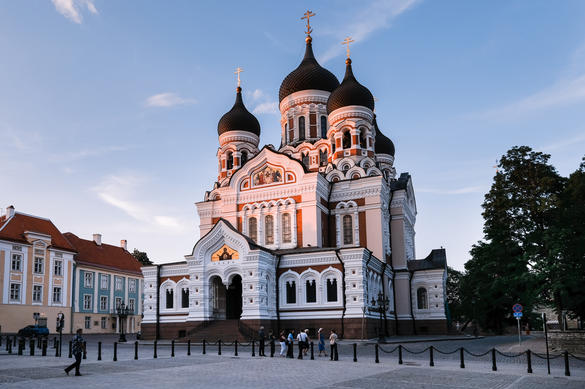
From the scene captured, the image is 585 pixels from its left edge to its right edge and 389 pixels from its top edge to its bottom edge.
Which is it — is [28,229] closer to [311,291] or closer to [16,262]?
[16,262]

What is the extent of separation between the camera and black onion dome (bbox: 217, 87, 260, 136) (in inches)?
1903

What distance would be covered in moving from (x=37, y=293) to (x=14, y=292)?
228 cm

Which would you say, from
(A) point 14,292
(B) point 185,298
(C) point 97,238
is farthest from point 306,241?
(C) point 97,238

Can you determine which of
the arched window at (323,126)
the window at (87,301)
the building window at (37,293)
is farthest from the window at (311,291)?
the window at (87,301)

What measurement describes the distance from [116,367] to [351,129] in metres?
29.4

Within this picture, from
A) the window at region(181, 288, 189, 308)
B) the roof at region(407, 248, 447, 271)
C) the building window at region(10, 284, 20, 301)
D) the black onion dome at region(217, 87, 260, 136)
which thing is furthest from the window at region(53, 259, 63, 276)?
the roof at region(407, 248, 447, 271)

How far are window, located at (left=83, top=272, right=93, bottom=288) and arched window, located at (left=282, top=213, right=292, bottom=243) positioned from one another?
24.1 metres

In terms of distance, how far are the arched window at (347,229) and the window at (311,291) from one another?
7.06 metres

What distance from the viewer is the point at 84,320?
5141cm

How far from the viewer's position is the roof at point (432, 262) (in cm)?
4284

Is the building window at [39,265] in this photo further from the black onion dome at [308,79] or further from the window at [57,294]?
the black onion dome at [308,79]

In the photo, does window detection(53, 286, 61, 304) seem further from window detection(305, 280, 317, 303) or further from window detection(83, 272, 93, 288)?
window detection(305, 280, 317, 303)

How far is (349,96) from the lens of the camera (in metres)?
43.2

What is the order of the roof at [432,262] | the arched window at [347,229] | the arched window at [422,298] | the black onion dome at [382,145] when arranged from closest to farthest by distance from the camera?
1. the arched window at [347,229]
2. the arched window at [422,298]
3. the roof at [432,262]
4. the black onion dome at [382,145]
